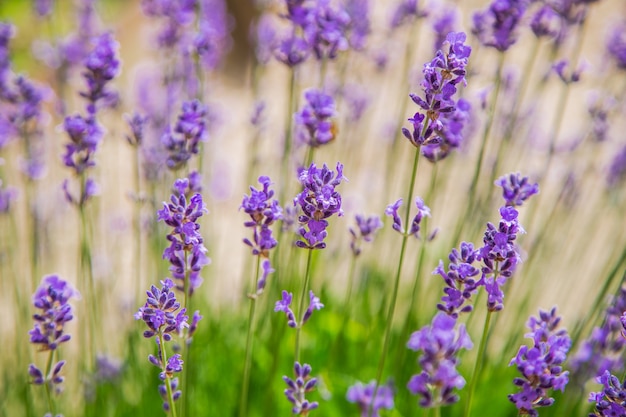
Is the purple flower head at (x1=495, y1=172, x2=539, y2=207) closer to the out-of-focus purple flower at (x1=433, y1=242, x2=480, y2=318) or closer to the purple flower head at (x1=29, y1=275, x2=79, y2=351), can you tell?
the out-of-focus purple flower at (x1=433, y1=242, x2=480, y2=318)

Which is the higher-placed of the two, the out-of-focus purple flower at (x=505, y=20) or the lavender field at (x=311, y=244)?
the out-of-focus purple flower at (x=505, y=20)

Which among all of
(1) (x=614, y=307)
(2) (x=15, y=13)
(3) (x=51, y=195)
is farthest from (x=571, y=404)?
(2) (x=15, y=13)

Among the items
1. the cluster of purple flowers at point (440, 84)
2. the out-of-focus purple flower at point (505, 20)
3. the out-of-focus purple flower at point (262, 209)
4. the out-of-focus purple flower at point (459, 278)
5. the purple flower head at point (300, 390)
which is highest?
the out-of-focus purple flower at point (505, 20)

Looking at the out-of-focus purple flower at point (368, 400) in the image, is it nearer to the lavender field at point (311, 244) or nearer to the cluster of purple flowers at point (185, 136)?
the lavender field at point (311, 244)

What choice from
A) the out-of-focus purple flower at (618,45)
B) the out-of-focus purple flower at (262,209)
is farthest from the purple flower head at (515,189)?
the out-of-focus purple flower at (618,45)

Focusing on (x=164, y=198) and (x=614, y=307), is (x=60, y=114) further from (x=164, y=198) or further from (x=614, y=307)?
(x=614, y=307)

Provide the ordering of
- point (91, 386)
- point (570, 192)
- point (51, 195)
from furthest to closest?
point (51, 195), point (570, 192), point (91, 386)

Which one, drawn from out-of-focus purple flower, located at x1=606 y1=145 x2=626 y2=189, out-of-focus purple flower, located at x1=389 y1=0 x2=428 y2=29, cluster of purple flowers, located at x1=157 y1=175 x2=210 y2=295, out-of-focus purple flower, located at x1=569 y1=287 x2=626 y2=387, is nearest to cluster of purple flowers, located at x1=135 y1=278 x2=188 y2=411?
cluster of purple flowers, located at x1=157 y1=175 x2=210 y2=295
